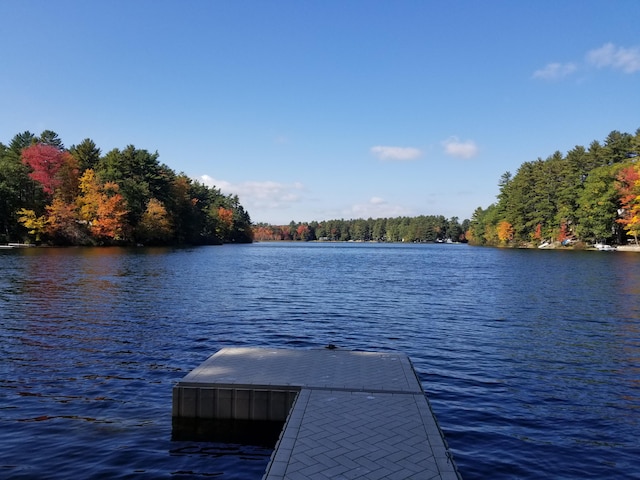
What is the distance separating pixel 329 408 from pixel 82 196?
92.4 metres

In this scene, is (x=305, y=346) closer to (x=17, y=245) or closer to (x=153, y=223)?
(x=17, y=245)

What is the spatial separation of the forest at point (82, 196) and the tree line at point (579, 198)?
89.0m

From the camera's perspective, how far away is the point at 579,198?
99.6 m

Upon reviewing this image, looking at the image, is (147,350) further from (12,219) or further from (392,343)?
(12,219)

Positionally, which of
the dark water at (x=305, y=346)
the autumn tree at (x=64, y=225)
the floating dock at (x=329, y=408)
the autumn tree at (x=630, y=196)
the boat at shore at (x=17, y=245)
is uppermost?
the autumn tree at (x=630, y=196)

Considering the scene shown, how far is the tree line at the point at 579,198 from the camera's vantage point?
88.6 metres

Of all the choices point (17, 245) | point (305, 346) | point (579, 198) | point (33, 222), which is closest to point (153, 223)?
point (33, 222)

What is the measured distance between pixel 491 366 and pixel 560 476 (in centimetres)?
694

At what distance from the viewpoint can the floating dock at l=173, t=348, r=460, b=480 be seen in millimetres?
5959

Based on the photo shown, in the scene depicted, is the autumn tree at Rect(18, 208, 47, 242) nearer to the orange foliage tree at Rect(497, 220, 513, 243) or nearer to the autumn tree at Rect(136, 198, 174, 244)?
the autumn tree at Rect(136, 198, 174, 244)

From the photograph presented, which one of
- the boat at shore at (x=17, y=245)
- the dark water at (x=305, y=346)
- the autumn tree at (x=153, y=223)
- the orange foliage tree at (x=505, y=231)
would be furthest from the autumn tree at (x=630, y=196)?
the boat at shore at (x=17, y=245)

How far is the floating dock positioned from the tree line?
8976 centimetres

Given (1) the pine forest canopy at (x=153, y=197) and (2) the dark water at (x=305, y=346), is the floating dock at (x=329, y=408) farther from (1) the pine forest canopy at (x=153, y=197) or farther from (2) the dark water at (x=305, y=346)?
(1) the pine forest canopy at (x=153, y=197)

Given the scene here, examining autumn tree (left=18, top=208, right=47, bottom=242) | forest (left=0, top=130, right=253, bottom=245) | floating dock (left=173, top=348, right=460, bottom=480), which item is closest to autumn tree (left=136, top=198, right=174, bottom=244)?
forest (left=0, top=130, right=253, bottom=245)
